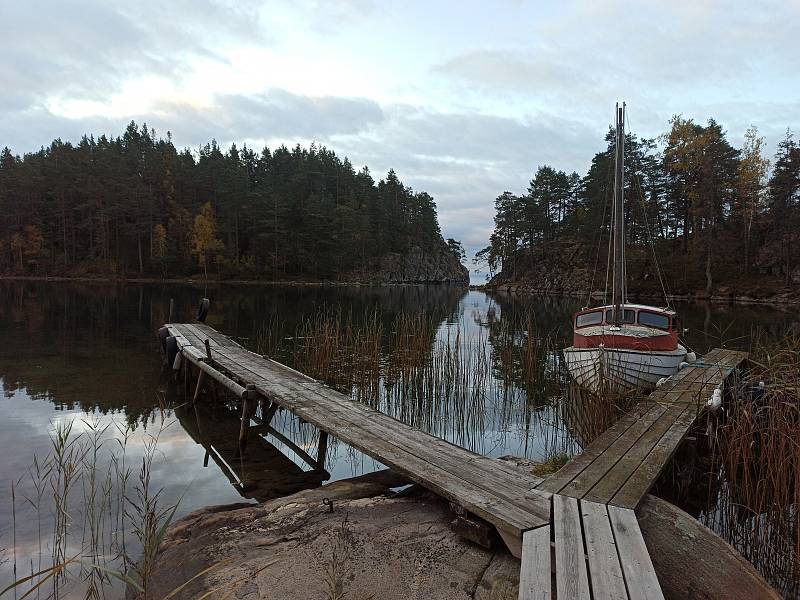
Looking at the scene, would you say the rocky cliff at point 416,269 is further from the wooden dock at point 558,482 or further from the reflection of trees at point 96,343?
the wooden dock at point 558,482

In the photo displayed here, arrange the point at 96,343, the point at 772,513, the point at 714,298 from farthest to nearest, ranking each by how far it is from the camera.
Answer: the point at 714,298 < the point at 96,343 < the point at 772,513

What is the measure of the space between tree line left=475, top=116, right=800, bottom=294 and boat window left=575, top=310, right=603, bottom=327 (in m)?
24.4

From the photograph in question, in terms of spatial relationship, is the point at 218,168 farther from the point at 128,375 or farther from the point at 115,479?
the point at 115,479

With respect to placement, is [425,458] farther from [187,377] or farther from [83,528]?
[187,377]

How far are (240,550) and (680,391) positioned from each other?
7411 millimetres

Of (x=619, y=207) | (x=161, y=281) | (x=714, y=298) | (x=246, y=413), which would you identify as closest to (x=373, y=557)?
(x=246, y=413)

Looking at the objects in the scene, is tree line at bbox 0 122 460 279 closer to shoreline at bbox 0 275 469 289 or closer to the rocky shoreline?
shoreline at bbox 0 275 469 289

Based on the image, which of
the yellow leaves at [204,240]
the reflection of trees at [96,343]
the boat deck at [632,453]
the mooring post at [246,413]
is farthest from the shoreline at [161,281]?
the boat deck at [632,453]

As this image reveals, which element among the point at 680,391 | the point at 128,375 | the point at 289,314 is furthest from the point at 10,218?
the point at 680,391

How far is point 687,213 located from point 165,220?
216ft

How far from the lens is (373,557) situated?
12.7 ft

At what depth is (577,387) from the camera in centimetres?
1073

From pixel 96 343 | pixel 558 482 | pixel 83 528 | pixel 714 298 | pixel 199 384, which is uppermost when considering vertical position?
pixel 714 298

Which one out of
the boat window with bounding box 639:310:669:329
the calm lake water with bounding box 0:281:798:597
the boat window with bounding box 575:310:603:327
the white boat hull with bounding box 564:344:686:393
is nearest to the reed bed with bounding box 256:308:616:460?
the calm lake water with bounding box 0:281:798:597
